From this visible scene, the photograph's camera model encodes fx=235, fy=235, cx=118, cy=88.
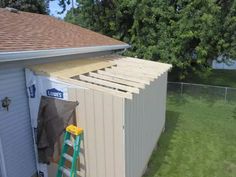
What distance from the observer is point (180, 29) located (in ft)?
42.0

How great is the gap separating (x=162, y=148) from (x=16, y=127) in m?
4.95

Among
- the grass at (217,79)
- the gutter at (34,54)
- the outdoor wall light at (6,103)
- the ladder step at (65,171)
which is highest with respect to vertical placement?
the gutter at (34,54)

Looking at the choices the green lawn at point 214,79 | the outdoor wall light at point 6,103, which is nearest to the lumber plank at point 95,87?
the outdoor wall light at point 6,103

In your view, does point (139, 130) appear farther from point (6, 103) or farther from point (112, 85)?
point (6, 103)

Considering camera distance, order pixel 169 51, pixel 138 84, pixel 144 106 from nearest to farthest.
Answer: pixel 138 84 → pixel 144 106 → pixel 169 51

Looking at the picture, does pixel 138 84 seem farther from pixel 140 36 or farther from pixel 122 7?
pixel 122 7

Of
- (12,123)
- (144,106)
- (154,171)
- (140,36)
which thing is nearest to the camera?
(12,123)

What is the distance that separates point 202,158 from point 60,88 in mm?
5102

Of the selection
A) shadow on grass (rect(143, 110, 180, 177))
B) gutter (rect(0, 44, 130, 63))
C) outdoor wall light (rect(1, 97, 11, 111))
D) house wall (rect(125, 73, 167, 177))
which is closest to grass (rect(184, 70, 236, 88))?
shadow on grass (rect(143, 110, 180, 177))

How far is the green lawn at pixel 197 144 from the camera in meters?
6.74

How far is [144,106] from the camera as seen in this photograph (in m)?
5.87

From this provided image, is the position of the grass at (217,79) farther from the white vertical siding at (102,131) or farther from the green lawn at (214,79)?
the white vertical siding at (102,131)

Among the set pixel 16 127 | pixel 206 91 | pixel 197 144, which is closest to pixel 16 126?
pixel 16 127

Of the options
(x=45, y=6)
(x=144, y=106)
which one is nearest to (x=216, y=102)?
(x=144, y=106)
